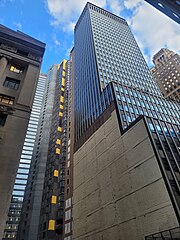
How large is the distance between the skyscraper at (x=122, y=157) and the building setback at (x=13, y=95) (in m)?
18.2

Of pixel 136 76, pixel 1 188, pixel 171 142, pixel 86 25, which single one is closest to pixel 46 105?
pixel 86 25

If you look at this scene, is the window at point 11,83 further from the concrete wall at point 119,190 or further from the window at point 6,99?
the concrete wall at point 119,190

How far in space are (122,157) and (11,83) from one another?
22.5 m

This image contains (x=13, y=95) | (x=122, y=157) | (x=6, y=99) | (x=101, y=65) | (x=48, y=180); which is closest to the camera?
(x=6, y=99)

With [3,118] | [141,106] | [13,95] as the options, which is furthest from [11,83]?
[141,106]

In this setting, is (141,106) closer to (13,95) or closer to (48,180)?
(13,95)

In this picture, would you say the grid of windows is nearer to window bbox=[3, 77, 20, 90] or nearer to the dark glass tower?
the dark glass tower

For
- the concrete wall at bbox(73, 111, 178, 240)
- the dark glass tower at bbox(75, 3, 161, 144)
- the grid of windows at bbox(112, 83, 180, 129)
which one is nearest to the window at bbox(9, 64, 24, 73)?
the concrete wall at bbox(73, 111, 178, 240)

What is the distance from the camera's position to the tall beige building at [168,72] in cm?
10750

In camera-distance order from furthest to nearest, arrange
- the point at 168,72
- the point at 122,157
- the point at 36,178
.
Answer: the point at 168,72, the point at 36,178, the point at 122,157

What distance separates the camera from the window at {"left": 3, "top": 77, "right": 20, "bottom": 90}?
27.7 meters

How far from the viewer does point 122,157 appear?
33.1 m

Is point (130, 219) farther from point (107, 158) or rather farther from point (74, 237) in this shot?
point (74, 237)

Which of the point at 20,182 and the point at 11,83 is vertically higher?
the point at 20,182
